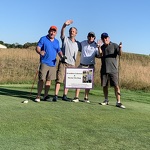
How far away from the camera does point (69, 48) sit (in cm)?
758

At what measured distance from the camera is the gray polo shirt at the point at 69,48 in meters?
7.56

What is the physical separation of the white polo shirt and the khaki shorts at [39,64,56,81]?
773mm

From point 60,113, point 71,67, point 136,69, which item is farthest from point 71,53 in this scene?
point 136,69

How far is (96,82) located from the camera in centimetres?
1270

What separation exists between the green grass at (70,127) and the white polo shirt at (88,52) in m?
1.27

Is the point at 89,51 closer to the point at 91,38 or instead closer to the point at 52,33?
the point at 91,38

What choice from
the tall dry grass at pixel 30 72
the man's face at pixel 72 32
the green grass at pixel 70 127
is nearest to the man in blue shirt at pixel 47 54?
the man's face at pixel 72 32

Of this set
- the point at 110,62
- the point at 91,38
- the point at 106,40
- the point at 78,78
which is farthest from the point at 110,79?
the point at 91,38

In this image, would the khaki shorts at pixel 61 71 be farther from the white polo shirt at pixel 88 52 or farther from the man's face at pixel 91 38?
the man's face at pixel 91 38

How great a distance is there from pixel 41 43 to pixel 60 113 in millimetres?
2069

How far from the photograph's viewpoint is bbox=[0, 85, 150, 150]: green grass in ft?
13.2

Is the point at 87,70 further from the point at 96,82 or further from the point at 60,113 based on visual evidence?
the point at 96,82

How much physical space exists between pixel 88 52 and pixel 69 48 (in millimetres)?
454

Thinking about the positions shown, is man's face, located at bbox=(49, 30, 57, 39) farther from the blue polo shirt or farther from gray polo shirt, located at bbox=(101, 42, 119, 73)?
gray polo shirt, located at bbox=(101, 42, 119, 73)
